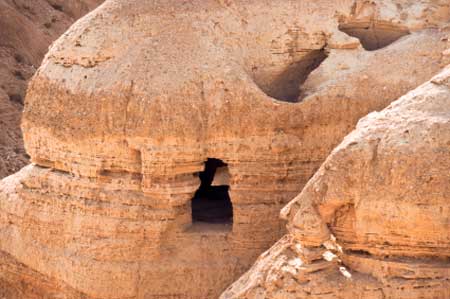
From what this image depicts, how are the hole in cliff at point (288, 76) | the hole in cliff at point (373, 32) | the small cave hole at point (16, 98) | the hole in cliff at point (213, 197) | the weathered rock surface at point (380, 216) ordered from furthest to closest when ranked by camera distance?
1. the small cave hole at point (16, 98)
2. the hole in cliff at point (373, 32)
3. the hole in cliff at point (213, 197)
4. the hole in cliff at point (288, 76)
5. the weathered rock surface at point (380, 216)

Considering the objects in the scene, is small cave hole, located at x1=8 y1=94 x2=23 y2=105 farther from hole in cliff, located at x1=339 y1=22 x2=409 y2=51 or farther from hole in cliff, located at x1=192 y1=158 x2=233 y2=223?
hole in cliff, located at x1=339 y1=22 x2=409 y2=51

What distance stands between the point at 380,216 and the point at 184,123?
3.43 meters

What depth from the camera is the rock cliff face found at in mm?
16953

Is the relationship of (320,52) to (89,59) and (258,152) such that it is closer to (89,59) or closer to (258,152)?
(258,152)

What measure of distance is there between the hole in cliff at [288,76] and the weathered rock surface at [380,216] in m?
2.92

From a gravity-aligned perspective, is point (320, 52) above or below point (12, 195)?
above

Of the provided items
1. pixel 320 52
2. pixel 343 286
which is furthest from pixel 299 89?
pixel 343 286

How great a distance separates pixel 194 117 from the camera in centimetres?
1686

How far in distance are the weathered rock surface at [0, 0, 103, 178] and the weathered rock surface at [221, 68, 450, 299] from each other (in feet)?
41.1

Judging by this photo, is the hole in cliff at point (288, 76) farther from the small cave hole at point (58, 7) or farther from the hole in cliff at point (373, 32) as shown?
the small cave hole at point (58, 7)

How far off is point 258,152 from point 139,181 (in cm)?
159

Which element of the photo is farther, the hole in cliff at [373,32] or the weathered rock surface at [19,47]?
the weathered rock surface at [19,47]

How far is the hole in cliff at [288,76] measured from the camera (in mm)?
17641

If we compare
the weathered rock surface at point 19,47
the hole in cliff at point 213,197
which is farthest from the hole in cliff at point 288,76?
the weathered rock surface at point 19,47
